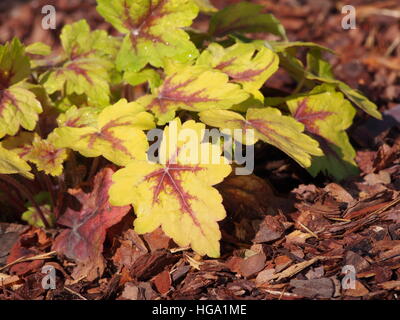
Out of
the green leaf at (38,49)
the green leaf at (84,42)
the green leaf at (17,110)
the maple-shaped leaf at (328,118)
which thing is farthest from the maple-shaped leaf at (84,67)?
the maple-shaped leaf at (328,118)

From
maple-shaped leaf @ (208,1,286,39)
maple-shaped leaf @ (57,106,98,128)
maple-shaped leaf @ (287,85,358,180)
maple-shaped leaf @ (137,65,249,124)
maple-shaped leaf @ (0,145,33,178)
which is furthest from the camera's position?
maple-shaped leaf @ (208,1,286,39)

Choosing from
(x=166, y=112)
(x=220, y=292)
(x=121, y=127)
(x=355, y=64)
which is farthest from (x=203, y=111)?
(x=355, y=64)

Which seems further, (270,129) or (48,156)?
(48,156)

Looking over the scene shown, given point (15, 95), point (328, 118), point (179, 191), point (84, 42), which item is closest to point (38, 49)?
point (84, 42)

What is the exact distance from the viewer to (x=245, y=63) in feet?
8.39

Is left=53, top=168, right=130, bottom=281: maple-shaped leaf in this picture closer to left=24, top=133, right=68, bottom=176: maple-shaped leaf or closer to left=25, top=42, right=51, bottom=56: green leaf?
left=24, top=133, right=68, bottom=176: maple-shaped leaf

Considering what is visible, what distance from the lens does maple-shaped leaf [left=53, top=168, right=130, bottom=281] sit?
7.73ft

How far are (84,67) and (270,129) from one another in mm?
880

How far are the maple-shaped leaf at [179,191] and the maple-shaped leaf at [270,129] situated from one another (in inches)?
4.1

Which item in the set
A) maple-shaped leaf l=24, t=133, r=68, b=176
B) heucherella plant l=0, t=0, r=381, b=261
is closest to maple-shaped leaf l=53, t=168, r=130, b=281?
heucherella plant l=0, t=0, r=381, b=261

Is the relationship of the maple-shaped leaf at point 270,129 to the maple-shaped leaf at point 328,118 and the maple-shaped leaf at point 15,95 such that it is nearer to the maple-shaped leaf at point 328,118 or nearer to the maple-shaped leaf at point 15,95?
the maple-shaped leaf at point 328,118

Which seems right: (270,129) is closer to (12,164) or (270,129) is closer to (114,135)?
(114,135)

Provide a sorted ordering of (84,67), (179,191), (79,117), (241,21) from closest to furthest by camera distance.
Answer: (179,191) → (79,117) → (84,67) → (241,21)
